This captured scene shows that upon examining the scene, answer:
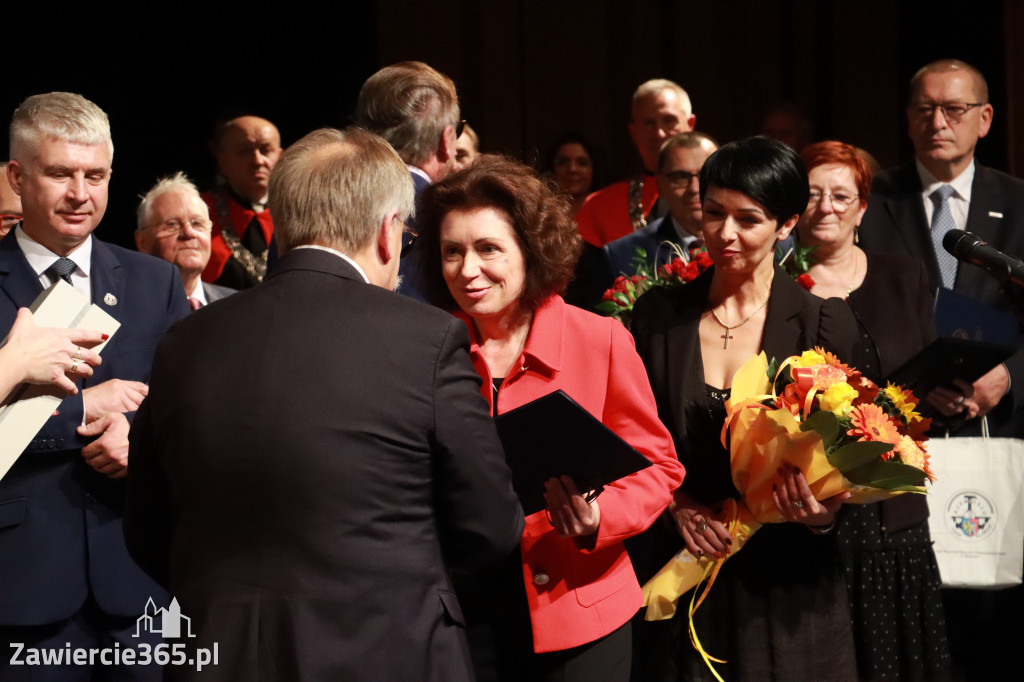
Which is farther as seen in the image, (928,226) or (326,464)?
(928,226)

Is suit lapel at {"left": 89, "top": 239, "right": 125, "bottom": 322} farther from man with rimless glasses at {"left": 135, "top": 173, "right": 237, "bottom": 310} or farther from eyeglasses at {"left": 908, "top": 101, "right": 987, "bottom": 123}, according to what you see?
eyeglasses at {"left": 908, "top": 101, "right": 987, "bottom": 123}

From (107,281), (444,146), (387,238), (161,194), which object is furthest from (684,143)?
(387,238)

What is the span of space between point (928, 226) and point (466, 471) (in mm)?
2610

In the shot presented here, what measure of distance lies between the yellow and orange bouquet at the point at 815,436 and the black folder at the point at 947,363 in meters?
0.09

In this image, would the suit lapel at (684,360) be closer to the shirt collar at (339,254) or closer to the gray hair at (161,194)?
the shirt collar at (339,254)

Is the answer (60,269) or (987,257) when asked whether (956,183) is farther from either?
(60,269)

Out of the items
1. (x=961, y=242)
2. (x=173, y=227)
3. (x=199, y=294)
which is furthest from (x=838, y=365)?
(x=173, y=227)

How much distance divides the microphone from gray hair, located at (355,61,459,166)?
4.72ft

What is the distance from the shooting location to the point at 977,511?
3.12m

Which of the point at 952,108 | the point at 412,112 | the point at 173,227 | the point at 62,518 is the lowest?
the point at 62,518

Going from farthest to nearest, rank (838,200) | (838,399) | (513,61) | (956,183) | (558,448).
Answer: (513,61)
(956,183)
(838,200)
(838,399)
(558,448)

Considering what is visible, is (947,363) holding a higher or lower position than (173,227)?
lower

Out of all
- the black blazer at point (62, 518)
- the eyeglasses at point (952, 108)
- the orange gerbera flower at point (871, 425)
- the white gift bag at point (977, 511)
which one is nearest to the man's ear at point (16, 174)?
the black blazer at point (62, 518)
